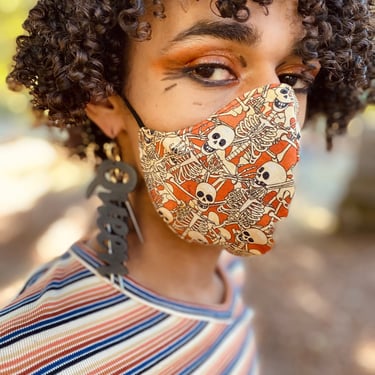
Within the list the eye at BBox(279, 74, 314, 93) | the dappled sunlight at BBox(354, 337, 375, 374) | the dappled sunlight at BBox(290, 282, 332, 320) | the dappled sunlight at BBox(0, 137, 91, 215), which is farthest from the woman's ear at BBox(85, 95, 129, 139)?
the dappled sunlight at BBox(0, 137, 91, 215)

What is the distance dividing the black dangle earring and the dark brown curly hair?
0.58 ft

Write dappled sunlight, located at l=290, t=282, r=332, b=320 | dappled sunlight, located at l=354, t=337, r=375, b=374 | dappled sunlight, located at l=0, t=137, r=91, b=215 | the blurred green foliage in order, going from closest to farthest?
dappled sunlight, located at l=354, t=337, r=375, b=374
dappled sunlight, located at l=290, t=282, r=332, b=320
the blurred green foliage
dappled sunlight, located at l=0, t=137, r=91, b=215

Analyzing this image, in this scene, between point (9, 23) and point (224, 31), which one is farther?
point (9, 23)

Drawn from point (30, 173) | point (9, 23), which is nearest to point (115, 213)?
point (9, 23)

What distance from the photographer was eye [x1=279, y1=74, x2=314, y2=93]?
1.48m

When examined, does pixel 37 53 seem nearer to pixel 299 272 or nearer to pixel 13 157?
pixel 299 272

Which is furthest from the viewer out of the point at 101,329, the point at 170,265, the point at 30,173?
the point at 30,173

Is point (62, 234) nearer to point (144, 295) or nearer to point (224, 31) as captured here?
point (144, 295)

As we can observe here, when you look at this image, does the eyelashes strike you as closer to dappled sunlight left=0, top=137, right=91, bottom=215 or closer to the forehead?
the forehead

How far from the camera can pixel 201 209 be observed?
142 centimetres

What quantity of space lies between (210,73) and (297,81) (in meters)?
0.28

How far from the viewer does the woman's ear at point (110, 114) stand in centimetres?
153

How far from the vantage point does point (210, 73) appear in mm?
1379

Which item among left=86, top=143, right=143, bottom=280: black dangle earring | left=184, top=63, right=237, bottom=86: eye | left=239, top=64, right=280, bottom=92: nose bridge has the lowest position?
left=86, top=143, right=143, bottom=280: black dangle earring
